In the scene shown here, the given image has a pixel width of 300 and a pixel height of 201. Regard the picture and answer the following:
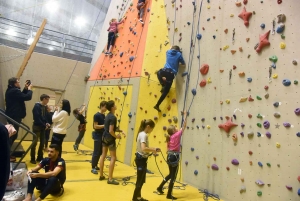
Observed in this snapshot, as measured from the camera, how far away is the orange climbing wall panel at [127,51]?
551cm

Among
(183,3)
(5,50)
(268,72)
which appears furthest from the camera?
(5,50)

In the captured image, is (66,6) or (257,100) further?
(66,6)

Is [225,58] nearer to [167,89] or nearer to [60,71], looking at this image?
[167,89]

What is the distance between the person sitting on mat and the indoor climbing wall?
206 cm

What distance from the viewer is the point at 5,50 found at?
258 inches

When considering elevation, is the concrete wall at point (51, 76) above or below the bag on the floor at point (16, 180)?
above

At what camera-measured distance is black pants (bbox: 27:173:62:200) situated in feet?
8.78

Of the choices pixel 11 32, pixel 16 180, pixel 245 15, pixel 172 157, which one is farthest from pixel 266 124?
pixel 11 32

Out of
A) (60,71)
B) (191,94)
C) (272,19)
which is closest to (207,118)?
(191,94)

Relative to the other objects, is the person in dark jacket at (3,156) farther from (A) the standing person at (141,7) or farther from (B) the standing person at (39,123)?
(A) the standing person at (141,7)

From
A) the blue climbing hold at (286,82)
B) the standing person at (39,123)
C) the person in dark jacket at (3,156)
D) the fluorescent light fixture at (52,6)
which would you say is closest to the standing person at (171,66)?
the blue climbing hold at (286,82)

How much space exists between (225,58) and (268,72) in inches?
29.2

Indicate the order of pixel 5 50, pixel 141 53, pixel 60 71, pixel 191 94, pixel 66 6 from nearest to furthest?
pixel 191 94 → pixel 141 53 → pixel 5 50 → pixel 60 71 → pixel 66 6

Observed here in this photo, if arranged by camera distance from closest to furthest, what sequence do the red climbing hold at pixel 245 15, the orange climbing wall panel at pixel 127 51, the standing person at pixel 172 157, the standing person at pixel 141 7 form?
the standing person at pixel 172 157 → the red climbing hold at pixel 245 15 → the orange climbing wall panel at pixel 127 51 → the standing person at pixel 141 7
